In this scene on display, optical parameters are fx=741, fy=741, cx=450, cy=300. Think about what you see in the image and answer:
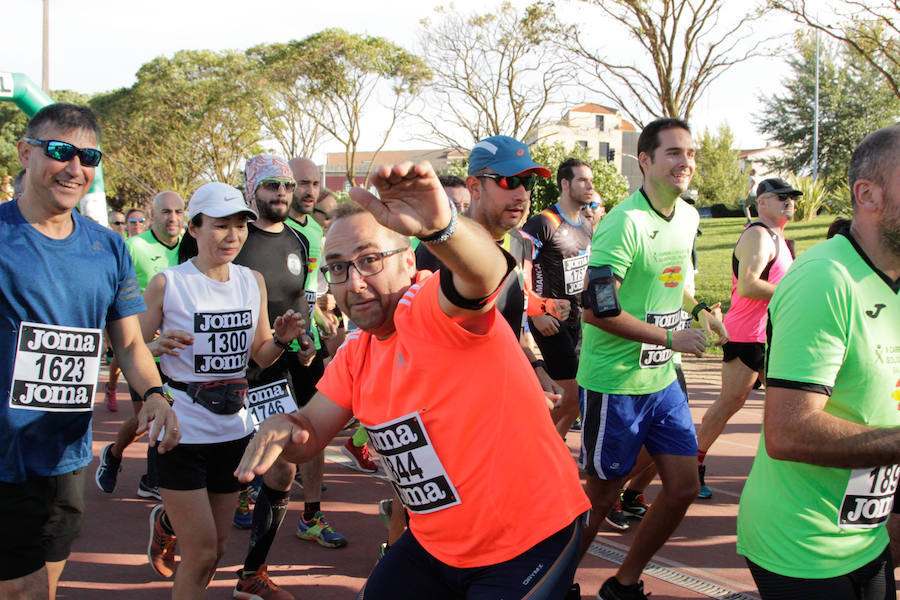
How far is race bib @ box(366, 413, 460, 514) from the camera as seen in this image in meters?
2.25

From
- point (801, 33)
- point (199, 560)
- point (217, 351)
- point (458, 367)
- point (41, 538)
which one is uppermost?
point (801, 33)

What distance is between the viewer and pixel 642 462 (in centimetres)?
455

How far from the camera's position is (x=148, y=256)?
7.65m

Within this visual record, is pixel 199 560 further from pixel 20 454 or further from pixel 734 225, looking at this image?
pixel 734 225

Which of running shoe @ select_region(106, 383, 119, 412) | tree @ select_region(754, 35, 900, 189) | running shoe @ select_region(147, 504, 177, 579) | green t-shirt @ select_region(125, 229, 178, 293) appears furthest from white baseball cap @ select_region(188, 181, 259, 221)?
tree @ select_region(754, 35, 900, 189)

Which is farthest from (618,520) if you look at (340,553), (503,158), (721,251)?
(721,251)

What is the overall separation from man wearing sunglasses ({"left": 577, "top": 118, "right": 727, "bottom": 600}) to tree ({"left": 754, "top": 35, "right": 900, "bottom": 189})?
42.1 metres

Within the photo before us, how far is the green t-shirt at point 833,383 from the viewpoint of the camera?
6.88 feet

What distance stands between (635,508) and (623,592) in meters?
1.67

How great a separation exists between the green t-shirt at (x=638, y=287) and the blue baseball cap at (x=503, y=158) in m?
0.52

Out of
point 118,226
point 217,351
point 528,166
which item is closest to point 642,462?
point 528,166

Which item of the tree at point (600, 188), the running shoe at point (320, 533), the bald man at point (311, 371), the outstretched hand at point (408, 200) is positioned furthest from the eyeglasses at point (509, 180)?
the tree at point (600, 188)

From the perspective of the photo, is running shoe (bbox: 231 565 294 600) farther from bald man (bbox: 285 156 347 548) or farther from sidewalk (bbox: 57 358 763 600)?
bald man (bbox: 285 156 347 548)

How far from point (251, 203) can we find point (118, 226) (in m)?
9.21
